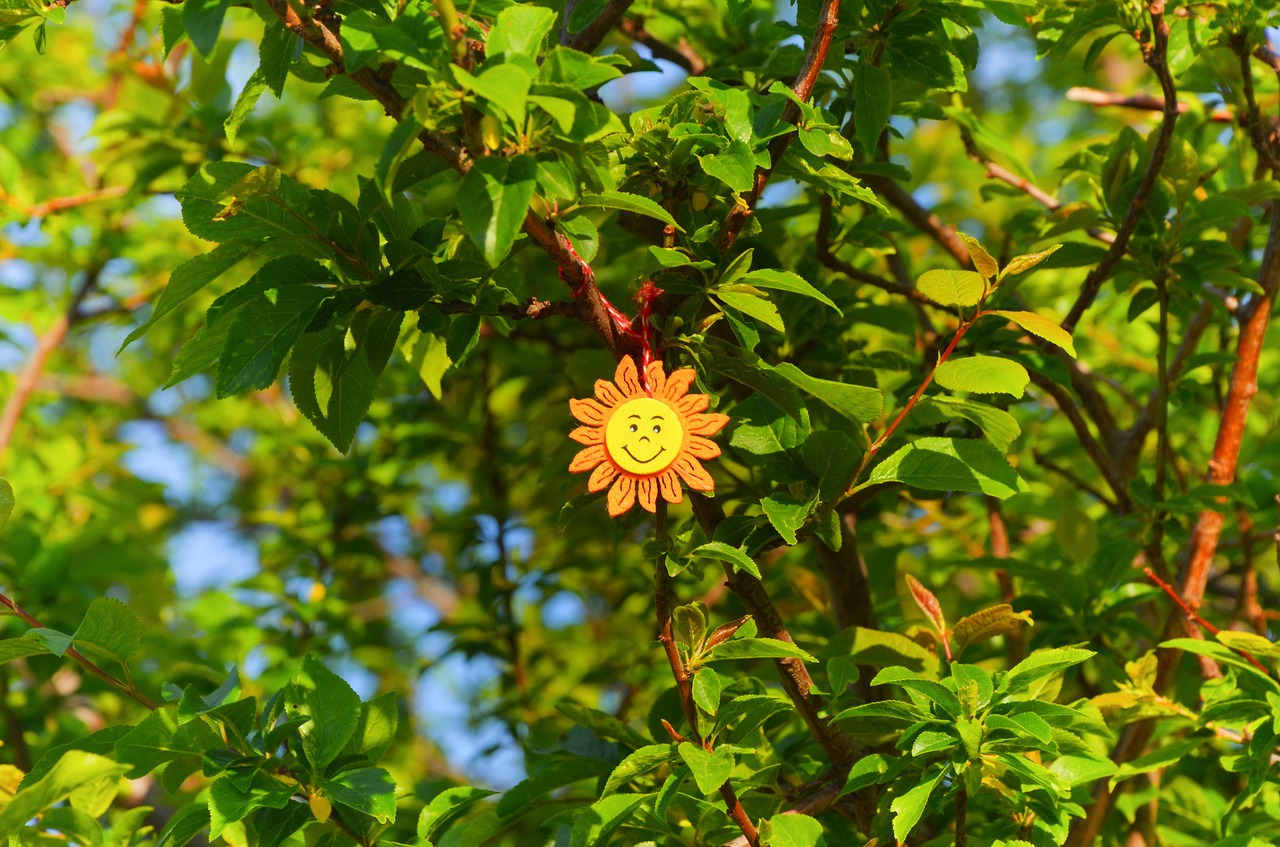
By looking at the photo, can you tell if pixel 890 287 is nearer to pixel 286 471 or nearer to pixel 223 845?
pixel 223 845

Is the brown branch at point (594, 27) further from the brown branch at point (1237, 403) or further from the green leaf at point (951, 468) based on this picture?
the brown branch at point (1237, 403)

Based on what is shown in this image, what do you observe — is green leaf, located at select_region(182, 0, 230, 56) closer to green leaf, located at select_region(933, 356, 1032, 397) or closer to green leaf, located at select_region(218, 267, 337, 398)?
green leaf, located at select_region(218, 267, 337, 398)

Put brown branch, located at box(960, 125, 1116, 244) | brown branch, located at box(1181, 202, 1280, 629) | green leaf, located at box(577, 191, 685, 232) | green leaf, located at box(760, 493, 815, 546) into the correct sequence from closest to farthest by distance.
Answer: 1. green leaf, located at box(577, 191, 685, 232)
2. green leaf, located at box(760, 493, 815, 546)
3. brown branch, located at box(1181, 202, 1280, 629)
4. brown branch, located at box(960, 125, 1116, 244)

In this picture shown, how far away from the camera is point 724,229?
3.54 feet

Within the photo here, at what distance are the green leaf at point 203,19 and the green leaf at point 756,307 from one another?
461 millimetres

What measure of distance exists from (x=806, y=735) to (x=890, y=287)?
0.60 m

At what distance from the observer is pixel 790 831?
3.36 feet

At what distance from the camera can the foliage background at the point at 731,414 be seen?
3.35 ft

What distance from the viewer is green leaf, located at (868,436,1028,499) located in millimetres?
1078

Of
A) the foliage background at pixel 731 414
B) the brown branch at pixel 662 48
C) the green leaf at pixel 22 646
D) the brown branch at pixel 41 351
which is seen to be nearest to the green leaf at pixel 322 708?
the foliage background at pixel 731 414

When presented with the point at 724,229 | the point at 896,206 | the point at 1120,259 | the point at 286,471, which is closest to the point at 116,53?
the point at 286,471

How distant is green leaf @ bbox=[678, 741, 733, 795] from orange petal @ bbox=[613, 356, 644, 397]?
307 millimetres

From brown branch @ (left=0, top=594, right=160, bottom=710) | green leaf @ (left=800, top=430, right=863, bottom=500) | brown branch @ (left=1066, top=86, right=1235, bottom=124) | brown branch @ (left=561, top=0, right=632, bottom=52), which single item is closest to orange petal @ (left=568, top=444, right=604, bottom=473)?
green leaf @ (left=800, top=430, right=863, bottom=500)

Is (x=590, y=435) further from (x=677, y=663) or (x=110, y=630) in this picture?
(x=110, y=630)
